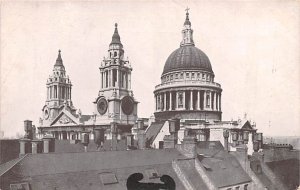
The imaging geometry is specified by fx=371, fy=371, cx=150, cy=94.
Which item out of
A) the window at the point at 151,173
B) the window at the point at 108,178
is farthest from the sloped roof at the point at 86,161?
the window at the point at 151,173

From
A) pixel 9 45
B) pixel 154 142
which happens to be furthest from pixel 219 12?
pixel 154 142

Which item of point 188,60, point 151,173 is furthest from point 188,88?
point 151,173

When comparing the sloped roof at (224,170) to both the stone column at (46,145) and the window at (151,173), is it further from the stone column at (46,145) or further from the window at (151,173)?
the stone column at (46,145)

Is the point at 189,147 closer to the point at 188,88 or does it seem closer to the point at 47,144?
the point at 47,144

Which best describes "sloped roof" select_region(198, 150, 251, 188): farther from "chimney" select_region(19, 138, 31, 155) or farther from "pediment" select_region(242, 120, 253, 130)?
"pediment" select_region(242, 120, 253, 130)

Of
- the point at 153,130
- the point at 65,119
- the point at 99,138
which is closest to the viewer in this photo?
the point at 99,138

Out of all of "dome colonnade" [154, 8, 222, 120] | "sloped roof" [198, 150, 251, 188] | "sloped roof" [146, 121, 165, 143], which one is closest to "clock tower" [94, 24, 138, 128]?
"dome colonnade" [154, 8, 222, 120]

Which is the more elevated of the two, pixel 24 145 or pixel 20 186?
pixel 24 145
